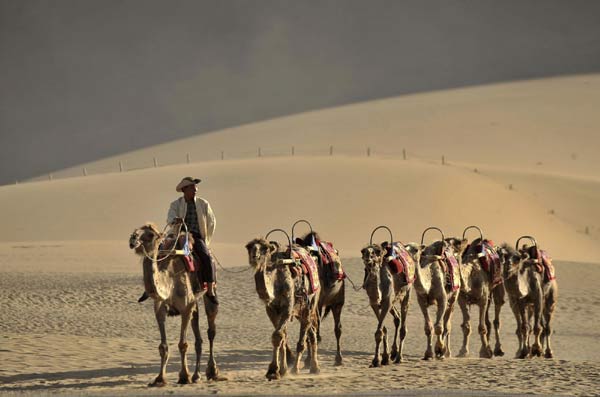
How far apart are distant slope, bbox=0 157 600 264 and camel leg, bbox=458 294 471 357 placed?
55.1 feet

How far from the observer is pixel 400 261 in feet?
54.1

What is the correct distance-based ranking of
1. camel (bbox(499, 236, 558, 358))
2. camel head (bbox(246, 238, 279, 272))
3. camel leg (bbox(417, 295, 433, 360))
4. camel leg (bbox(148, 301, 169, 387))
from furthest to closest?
1. camel (bbox(499, 236, 558, 358))
2. camel leg (bbox(417, 295, 433, 360))
3. camel head (bbox(246, 238, 279, 272))
4. camel leg (bbox(148, 301, 169, 387))

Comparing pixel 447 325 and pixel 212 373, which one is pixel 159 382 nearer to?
pixel 212 373

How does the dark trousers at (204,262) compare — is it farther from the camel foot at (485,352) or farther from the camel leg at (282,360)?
the camel foot at (485,352)

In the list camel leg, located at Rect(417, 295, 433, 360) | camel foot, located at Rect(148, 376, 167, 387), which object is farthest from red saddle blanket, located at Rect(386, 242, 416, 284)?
camel foot, located at Rect(148, 376, 167, 387)

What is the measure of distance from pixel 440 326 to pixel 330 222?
22.9 metres

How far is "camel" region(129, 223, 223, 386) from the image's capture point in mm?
12969

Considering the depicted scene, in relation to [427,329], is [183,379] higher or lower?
lower

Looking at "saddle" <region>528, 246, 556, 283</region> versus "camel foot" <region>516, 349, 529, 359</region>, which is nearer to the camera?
"camel foot" <region>516, 349, 529, 359</region>

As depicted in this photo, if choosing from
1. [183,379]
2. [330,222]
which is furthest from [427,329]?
[330,222]

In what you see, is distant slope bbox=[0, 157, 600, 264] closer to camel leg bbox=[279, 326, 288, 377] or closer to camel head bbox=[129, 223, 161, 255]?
camel leg bbox=[279, 326, 288, 377]

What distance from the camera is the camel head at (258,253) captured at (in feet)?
44.4

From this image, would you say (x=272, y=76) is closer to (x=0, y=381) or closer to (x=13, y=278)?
(x=13, y=278)

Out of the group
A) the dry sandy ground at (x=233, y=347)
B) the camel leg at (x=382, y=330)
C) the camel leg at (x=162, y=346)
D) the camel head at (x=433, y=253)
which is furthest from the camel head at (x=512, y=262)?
the camel leg at (x=162, y=346)
